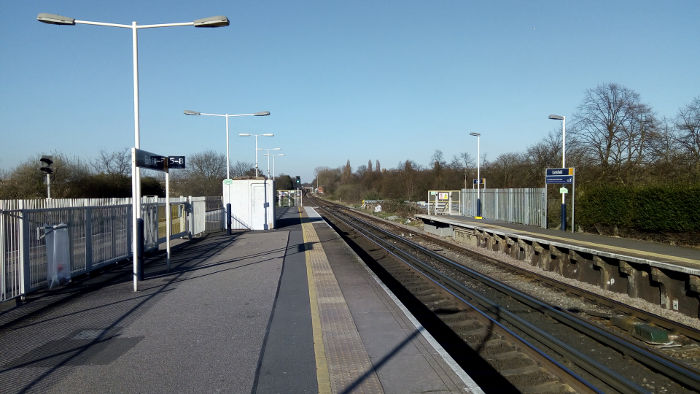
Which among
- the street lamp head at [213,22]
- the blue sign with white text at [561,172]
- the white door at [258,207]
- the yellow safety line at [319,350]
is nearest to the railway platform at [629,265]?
the blue sign with white text at [561,172]

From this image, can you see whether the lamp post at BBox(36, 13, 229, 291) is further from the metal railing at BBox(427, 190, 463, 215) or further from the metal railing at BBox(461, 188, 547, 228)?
the metal railing at BBox(427, 190, 463, 215)

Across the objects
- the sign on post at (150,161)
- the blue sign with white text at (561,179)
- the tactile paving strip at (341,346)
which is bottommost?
the tactile paving strip at (341,346)

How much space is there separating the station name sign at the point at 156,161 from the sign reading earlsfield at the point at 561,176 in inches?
614

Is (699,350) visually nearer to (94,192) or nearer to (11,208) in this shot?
(11,208)

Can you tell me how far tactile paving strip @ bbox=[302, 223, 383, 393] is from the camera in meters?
5.05

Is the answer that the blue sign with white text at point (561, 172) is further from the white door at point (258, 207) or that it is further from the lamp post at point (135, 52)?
the lamp post at point (135, 52)

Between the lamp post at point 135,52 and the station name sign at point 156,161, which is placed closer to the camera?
the lamp post at point 135,52

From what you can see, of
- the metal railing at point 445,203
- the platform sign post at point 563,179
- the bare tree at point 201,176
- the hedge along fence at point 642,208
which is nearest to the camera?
the hedge along fence at point 642,208

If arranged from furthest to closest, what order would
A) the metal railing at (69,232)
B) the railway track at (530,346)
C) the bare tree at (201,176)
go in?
the bare tree at (201,176), the metal railing at (69,232), the railway track at (530,346)

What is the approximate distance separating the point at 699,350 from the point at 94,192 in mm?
31304

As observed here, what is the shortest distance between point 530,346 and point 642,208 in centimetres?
1233

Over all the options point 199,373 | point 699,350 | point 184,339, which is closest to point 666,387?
point 699,350

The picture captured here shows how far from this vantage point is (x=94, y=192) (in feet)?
98.7

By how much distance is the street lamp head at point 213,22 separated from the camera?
33.2 ft
